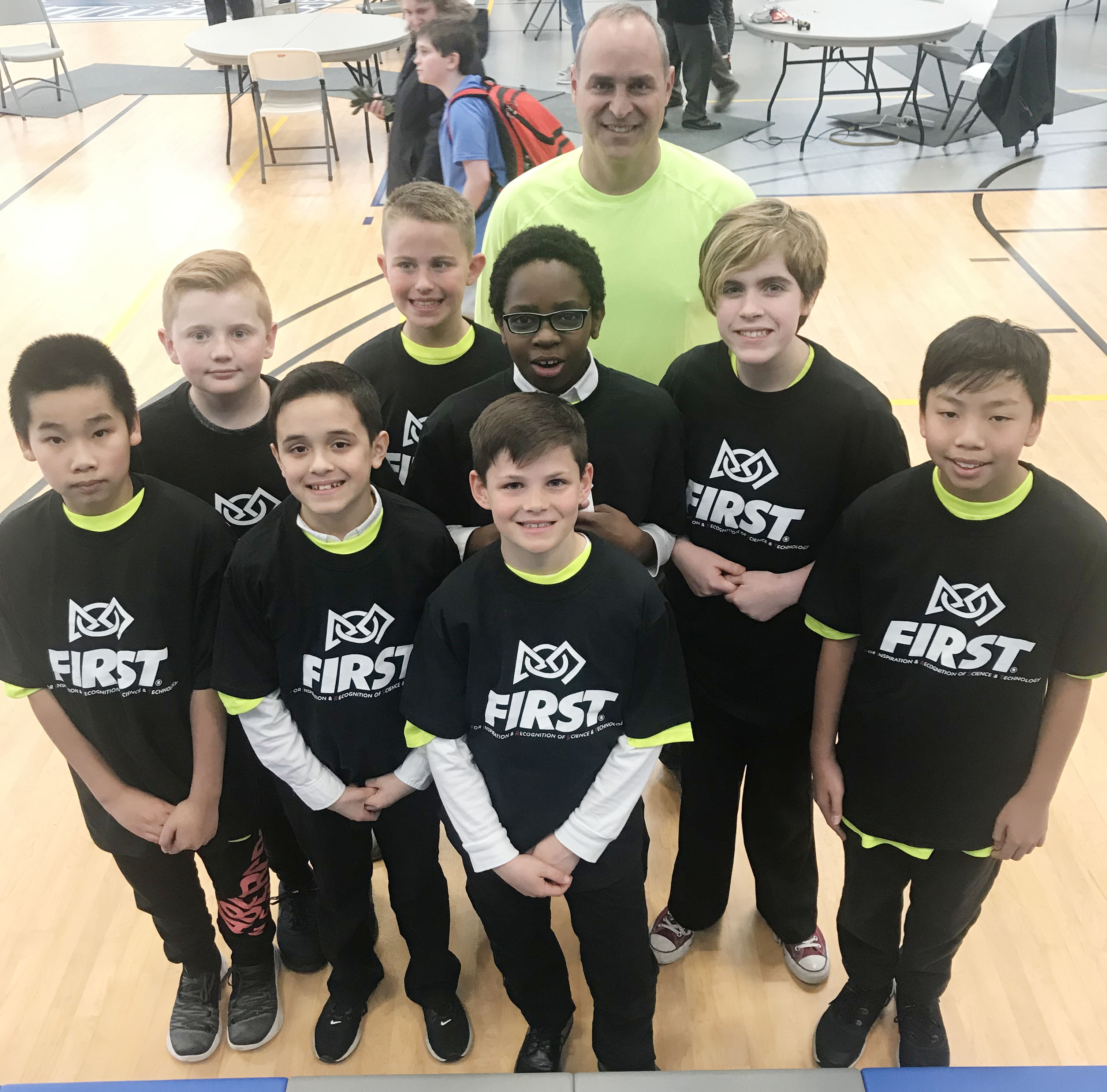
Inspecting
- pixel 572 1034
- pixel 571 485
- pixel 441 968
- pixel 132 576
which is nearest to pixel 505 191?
pixel 571 485

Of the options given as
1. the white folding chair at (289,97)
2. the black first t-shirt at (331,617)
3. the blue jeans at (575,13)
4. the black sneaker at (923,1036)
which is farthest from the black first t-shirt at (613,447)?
the blue jeans at (575,13)

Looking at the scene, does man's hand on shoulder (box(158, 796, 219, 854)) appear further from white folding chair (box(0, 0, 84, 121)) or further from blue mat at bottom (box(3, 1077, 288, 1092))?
white folding chair (box(0, 0, 84, 121))

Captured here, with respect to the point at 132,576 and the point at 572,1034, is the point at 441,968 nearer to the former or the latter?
the point at 572,1034

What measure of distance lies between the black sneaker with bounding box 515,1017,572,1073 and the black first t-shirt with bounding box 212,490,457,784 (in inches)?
29.7

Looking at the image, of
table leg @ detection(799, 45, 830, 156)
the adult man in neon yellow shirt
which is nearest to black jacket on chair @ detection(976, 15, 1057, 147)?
table leg @ detection(799, 45, 830, 156)

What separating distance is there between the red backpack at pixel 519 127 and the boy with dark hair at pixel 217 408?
1932mm

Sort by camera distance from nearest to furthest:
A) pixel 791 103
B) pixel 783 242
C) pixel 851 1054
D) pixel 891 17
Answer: pixel 783 242 → pixel 851 1054 → pixel 891 17 → pixel 791 103

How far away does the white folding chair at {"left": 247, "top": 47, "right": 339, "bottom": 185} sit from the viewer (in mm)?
6887

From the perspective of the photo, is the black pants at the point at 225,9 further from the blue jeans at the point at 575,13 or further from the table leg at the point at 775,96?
the table leg at the point at 775,96

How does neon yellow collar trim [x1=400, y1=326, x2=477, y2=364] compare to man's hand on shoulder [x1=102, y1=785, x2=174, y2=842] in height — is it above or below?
above

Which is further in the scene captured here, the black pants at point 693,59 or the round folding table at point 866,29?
the black pants at point 693,59

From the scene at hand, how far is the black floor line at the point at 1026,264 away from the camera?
4.98 metres

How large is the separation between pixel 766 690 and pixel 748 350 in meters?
0.68

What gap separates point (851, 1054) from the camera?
6.48 feet
